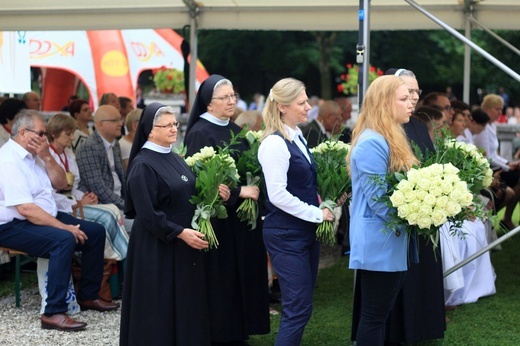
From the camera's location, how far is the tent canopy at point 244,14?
984 cm

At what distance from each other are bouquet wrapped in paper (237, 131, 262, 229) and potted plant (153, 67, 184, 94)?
50.9ft

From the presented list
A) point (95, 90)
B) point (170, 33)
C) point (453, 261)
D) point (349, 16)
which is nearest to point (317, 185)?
point (453, 261)

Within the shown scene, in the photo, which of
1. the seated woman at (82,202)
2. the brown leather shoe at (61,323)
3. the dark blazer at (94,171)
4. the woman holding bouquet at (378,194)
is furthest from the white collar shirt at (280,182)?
the dark blazer at (94,171)

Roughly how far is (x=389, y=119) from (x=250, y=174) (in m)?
1.49

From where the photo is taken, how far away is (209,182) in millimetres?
5844

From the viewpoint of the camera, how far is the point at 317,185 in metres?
6.05

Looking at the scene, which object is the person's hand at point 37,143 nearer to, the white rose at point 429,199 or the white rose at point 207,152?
the white rose at point 207,152

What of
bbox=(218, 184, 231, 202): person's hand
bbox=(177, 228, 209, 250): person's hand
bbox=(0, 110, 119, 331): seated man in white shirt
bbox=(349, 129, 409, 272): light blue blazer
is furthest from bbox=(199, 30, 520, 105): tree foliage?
bbox=(349, 129, 409, 272): light blue blazer

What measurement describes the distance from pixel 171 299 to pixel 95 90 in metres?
13.5

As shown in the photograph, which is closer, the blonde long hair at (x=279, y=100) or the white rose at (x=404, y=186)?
the white rose at (x=404, y=186)

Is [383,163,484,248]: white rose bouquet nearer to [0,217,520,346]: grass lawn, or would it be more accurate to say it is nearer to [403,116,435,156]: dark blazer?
[403,116,435,156]: dark blazer

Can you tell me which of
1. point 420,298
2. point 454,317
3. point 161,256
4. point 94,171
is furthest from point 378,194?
point 94,171

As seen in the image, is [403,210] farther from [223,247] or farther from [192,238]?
[223,247]

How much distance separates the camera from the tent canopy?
32.3 ft
